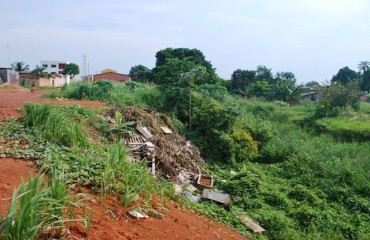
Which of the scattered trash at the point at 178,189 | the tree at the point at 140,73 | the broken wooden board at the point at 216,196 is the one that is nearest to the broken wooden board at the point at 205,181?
the broken wooden board at the point at 216,196

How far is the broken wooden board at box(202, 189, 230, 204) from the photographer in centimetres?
715

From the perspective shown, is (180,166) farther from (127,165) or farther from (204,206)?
(127,165)

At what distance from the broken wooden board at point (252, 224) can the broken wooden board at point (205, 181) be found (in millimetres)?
1535

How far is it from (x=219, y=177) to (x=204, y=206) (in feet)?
8.19

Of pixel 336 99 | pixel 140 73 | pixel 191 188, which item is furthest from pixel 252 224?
pixel 140 73

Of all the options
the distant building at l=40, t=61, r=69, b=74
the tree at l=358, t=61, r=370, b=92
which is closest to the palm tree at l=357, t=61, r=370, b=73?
the tree at l=358, t=61, r=370, b=92

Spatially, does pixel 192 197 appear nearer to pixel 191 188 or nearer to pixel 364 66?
pixel 191 188

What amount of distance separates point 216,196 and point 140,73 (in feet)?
117

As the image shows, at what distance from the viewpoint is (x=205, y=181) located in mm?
8250

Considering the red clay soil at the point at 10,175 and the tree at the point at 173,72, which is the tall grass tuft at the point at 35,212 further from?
the tree at the point at 173,72

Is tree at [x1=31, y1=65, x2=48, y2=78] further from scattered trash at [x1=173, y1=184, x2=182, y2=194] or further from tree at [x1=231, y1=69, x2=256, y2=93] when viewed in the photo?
scattered trash at [x1=173, y1=184, x2=182, y2=194]

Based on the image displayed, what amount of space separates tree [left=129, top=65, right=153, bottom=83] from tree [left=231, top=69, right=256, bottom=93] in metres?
9.26

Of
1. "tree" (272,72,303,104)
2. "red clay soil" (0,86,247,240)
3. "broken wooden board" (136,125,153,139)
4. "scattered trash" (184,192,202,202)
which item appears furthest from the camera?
"tree" (272,72,303,104)

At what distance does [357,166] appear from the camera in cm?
1024
